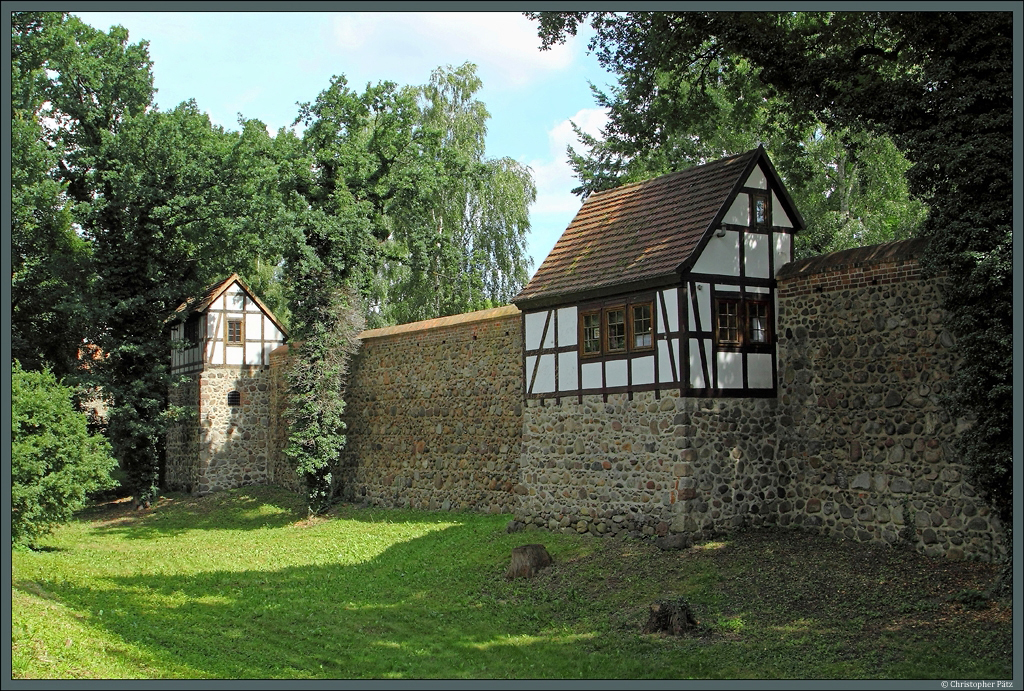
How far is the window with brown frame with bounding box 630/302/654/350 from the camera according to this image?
47.0 ft

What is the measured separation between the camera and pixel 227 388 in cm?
2802

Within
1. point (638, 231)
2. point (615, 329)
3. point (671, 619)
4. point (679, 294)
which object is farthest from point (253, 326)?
point (671, 619)

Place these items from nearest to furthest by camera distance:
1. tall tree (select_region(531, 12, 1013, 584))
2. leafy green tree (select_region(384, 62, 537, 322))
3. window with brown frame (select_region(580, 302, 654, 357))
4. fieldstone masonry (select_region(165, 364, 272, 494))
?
tall tree (select_region(531, 12, 1013, 584)) → window with brown frame (select_region(580, 302, 654, 357)) → fieldstone masonry (select_region(165, 364, 272, 494)) → leafy green tree (select_region(384, 62, 537, 322))

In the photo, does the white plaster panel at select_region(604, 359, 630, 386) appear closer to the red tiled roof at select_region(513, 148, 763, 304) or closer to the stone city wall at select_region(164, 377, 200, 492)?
the red tiled roof at select_region(513, 148, 763, 304)

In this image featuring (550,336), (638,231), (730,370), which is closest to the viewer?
(730,370)

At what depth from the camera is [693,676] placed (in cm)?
952

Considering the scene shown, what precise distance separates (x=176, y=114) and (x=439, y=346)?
11.7 metres

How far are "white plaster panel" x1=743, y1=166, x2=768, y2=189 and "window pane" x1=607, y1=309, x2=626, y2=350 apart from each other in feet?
9.57

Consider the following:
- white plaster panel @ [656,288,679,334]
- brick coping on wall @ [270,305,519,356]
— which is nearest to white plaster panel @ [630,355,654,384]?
white plaster panel @ [656,288,679,334]

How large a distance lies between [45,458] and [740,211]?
1373cm

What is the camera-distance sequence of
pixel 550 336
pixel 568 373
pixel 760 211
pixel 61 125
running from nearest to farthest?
pixel 760 211 → pixel 568 373 → pixel 550 336 → pixel 61 125

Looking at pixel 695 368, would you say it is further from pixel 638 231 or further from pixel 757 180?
pixel 757 180

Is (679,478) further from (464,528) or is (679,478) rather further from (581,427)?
(464,528)

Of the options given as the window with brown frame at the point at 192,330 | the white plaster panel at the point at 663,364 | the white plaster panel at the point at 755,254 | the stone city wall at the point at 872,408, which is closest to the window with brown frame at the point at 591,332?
the white plaster panel at the point at 663,364
